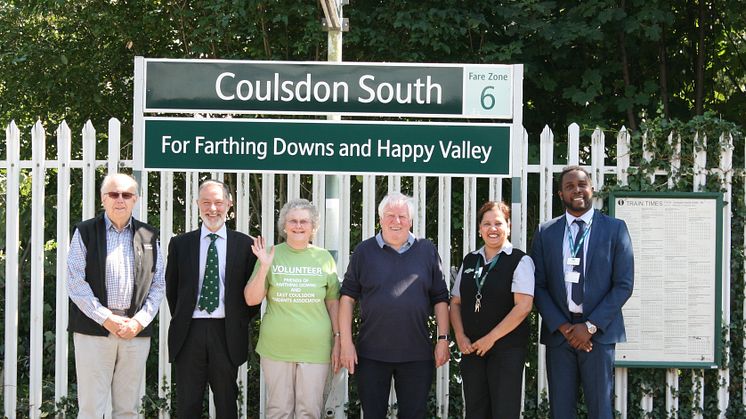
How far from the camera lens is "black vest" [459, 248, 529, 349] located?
4.70 metres

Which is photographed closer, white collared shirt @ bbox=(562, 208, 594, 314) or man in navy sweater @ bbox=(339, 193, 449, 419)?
man in navy sweater @ bbox=(339, 193, 449, 419)

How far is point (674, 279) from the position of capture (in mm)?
5715

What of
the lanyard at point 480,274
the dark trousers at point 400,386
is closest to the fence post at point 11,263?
the dark trousers at point 400,386

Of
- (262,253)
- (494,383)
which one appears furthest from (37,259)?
(494,383)

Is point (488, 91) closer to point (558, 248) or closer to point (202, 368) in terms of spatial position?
point (558, 248)

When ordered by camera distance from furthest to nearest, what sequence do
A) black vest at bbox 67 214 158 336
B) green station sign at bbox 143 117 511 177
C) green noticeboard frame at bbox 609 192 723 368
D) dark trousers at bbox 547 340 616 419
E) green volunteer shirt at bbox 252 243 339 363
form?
green noticeboard frame at bbox 609 192 723 368 → green station sign at bbox 143 117 511 177 → dark trousers at bbox 547 340 616 419 → green volunteer shirt at bbox 252 243 339 363 → black vest at bbox 67 214 158 336

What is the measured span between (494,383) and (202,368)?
1.57 metres

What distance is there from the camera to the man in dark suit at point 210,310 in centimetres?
474

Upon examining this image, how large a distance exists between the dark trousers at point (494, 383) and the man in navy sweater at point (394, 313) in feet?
0.67

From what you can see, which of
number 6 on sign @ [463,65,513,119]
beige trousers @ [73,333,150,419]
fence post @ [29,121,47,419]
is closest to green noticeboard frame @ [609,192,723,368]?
number 6 on sign @ [463,65,513,119]

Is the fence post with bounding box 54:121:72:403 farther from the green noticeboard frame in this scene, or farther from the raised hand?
the green noticeboard frame

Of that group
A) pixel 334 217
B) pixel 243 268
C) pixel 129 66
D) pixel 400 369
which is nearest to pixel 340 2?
pixel 334 217

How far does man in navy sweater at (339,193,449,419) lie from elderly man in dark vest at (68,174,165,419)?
3.47 feet

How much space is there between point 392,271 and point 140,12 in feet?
17.4
